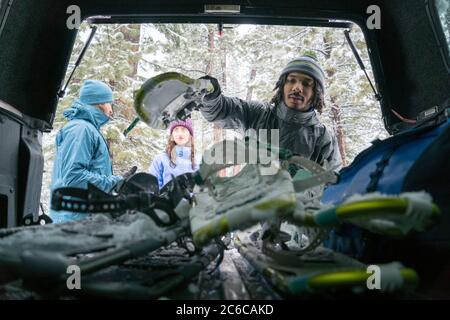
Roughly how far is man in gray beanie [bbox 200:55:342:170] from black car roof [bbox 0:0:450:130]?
44 cm

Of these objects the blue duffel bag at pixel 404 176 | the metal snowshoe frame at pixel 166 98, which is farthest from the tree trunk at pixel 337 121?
the blue duffel bag at pixel 404 176

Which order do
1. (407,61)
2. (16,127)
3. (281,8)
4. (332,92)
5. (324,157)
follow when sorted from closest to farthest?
(16,127) → (407,61) → (281,8) → (324,157) → (332,92)

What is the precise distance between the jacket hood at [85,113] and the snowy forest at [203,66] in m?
5.35

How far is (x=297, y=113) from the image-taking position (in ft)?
10.7

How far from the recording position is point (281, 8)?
2861 millimetres

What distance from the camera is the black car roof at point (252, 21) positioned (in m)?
2.35

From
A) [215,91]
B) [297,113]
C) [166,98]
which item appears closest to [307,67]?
[297,113]

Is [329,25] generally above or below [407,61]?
above

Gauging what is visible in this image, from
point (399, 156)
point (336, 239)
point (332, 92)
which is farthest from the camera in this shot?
point (332, 92)

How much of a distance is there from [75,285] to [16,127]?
1769mm
